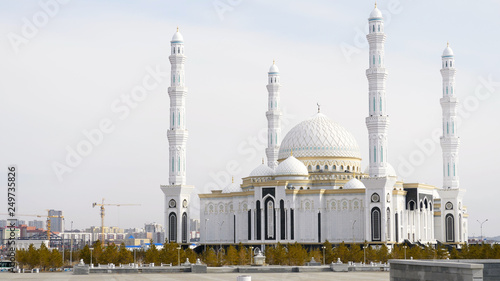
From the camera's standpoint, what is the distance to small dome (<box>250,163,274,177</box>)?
9825 centimetres

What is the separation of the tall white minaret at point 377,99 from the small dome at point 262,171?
14.7 m

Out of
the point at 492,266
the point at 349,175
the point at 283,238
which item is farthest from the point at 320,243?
the point at 492,266

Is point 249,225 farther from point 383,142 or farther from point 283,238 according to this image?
point 383,142

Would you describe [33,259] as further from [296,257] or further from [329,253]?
[329,253]

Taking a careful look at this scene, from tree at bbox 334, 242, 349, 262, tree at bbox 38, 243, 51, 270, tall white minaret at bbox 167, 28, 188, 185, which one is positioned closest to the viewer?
tree at bbox 38, 243, 51, 270

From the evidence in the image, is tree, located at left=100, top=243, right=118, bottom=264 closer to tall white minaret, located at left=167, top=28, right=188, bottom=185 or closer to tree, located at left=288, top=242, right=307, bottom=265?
tall white minaret, located at left=167, top=28, right=188, bottom=185

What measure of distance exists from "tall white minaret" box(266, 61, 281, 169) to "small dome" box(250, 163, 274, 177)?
21.0 ft

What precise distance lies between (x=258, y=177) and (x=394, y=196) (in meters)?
16.6

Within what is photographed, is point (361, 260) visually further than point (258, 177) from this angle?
No

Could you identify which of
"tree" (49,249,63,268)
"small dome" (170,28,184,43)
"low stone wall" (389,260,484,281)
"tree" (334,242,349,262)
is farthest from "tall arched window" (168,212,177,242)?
"low stone wall" (389,260,484,281)

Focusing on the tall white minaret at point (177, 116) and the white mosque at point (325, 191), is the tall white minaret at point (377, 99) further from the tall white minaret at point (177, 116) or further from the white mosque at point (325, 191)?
the tall white minaret at point (177, 116)

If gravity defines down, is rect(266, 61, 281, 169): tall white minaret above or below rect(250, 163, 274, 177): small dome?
above

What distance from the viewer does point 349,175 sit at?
97812mm

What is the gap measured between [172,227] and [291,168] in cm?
1567
